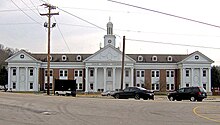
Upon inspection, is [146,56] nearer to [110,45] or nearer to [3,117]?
[110,45]

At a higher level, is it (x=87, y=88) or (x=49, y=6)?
(x=49, y=6)

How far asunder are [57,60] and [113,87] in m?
15.5

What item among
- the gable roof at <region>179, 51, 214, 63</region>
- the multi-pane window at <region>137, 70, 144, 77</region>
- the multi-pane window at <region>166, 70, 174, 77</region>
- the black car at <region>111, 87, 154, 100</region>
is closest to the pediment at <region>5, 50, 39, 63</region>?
the multi-pane window at <region>137, 70, 144, 77</region>

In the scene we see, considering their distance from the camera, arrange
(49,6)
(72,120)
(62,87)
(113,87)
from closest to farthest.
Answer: (72,120)
(49,6)
(62,87)
(113,87)

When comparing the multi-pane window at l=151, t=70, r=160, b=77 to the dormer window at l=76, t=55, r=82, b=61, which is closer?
the multi-pane window at l=151, t=70, r=160, b=77

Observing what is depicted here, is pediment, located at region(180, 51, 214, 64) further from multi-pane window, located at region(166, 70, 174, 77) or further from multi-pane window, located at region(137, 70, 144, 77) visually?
multi-pane window, located at region(137, 70, 144, 77)

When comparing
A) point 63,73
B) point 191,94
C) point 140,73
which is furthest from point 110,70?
point 191,94

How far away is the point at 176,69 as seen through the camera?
94062 mm

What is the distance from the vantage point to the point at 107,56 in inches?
3575

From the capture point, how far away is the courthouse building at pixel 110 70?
90500 mm

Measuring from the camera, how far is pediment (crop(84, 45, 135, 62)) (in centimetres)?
9044

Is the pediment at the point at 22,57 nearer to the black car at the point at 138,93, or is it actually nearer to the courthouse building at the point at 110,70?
the courthouse building at the point at 110,70

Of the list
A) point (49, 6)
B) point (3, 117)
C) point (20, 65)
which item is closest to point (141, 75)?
point (20, 65)

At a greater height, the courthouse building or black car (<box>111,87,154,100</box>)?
the courthouse building
